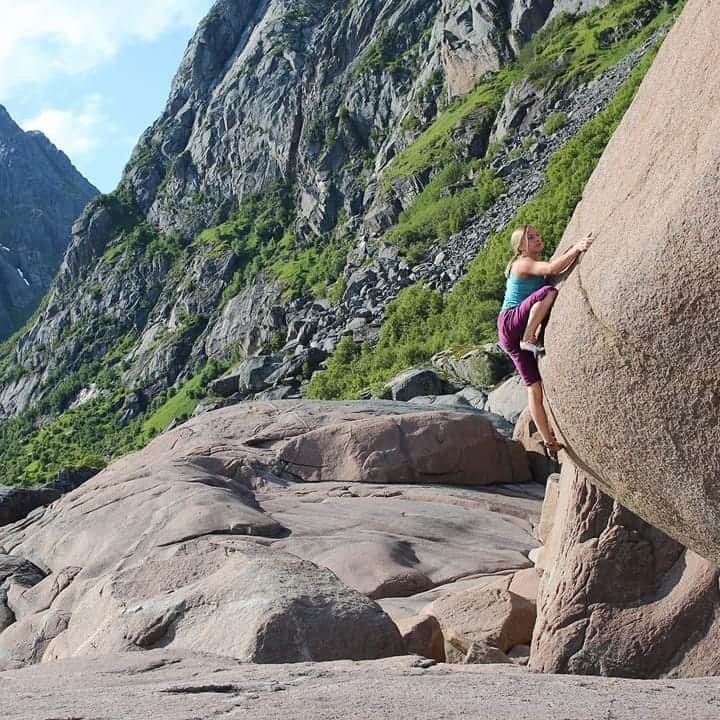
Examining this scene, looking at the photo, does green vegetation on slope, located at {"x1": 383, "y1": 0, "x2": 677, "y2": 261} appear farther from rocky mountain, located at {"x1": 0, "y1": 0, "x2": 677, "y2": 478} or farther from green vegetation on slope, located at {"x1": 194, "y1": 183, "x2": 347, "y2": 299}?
green vegetation on slope, located at {"x1": 194, "y1": 183, "x2": 347, "y2": 299}

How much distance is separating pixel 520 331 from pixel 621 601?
307cm

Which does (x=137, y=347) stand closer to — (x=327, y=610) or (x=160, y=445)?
(x=160, y=445)

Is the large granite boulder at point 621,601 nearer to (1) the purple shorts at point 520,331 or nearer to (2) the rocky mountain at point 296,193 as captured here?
(1) the purple shorts at point 520,331

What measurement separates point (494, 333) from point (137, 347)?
3980 inches

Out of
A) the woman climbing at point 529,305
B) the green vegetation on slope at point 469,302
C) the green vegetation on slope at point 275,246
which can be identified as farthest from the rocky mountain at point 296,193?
the woman climbing at point 529,305

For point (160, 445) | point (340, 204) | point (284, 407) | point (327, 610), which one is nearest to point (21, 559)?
point (160, 445)

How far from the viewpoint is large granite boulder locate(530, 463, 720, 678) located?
8281 mm

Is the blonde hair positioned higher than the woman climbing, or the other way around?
the blonde hair

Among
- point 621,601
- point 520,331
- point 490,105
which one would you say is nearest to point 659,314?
point 520,331

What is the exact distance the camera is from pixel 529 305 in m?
7.79

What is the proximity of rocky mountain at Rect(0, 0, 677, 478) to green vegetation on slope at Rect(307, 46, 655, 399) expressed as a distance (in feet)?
2.66

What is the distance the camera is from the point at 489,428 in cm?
2241

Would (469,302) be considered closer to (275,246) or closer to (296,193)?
(275,246)

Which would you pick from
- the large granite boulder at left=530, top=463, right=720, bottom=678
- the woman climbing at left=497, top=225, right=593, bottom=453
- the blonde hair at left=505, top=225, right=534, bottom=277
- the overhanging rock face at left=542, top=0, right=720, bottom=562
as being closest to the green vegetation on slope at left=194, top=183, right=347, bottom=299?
the large granite boulder at left=530, top=463, right=720, bottom=678
